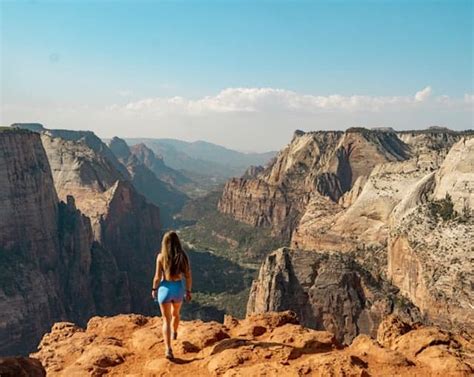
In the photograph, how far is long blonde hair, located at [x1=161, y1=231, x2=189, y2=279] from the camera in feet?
43.8

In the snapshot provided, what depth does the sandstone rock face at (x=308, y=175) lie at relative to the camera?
482 feet

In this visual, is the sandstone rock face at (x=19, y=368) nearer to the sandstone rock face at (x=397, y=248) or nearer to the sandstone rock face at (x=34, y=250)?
the sandstone rock face at (x=397, y=248)

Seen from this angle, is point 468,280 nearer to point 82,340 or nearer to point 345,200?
point 82,340

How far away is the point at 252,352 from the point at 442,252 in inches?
1749

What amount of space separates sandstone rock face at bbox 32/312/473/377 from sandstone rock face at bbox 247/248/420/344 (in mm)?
24362

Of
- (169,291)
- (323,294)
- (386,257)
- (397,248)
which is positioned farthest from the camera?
(386,257)

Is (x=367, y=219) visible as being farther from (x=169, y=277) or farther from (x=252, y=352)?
(x=169, y=277)

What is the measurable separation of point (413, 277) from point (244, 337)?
146 ft

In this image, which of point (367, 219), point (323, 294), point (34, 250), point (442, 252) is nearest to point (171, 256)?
point (323, 294)

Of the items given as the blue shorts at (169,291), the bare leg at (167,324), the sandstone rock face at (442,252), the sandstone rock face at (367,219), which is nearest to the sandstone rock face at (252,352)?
the bare leg at (167,324)

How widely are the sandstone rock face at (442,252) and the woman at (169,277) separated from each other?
37.7 m

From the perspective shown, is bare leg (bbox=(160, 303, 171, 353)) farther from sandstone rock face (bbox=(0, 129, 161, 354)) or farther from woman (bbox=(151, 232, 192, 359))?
sandstone rock face (bbox=(0, 129, 161, 354))

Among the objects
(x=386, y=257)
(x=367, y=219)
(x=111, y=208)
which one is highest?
(x=367, y=219)

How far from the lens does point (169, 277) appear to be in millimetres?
13367
